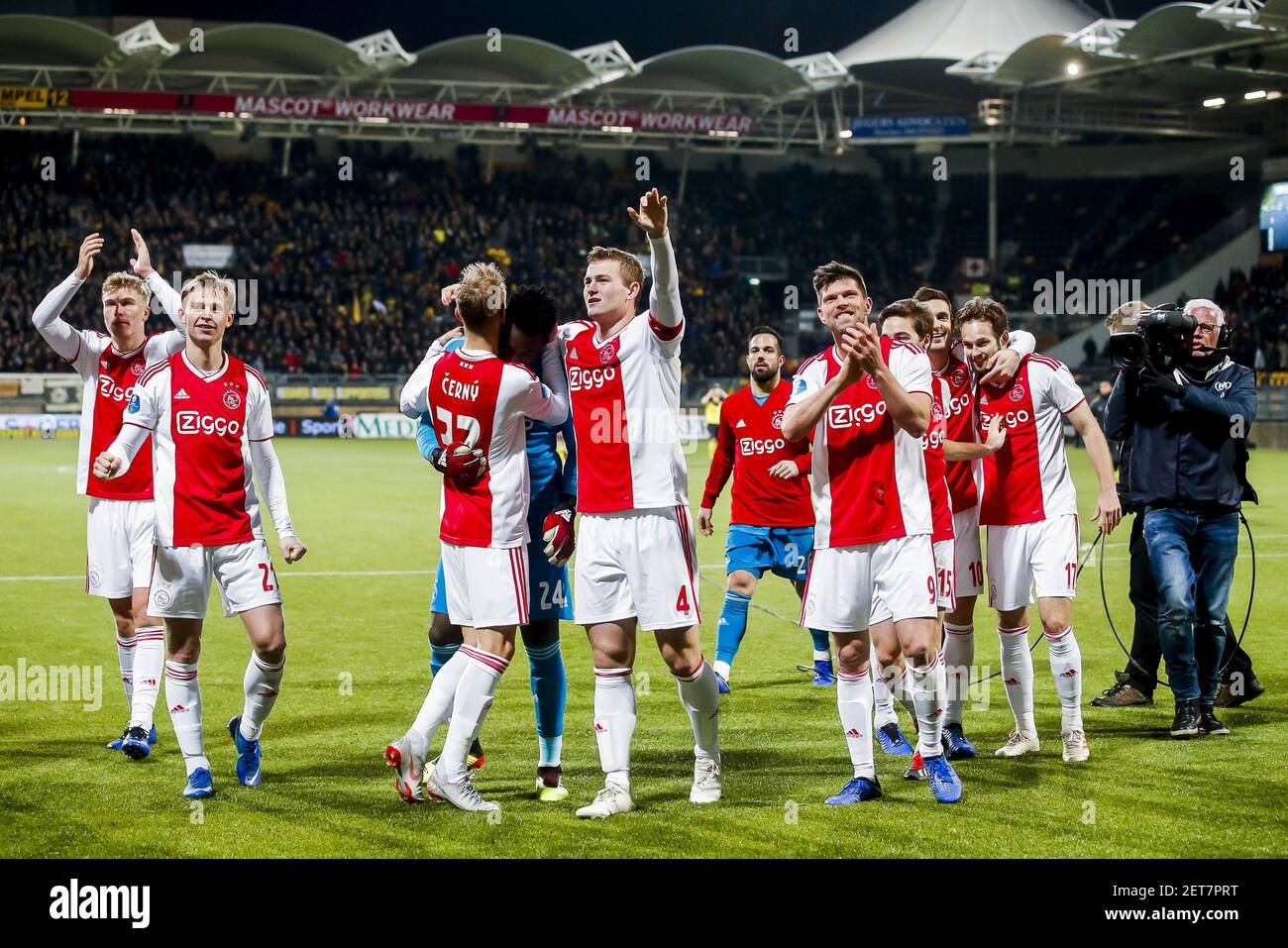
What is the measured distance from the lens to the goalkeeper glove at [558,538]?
20.0ft

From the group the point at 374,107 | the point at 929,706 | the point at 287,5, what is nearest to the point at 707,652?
the point at 929,706

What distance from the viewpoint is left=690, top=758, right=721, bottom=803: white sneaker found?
242 inches

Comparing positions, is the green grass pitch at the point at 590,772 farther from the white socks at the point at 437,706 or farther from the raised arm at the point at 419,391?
the raised arm at the point at 419,391

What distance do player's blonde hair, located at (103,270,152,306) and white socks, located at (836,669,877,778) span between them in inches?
163

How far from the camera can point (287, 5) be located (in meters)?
55.8

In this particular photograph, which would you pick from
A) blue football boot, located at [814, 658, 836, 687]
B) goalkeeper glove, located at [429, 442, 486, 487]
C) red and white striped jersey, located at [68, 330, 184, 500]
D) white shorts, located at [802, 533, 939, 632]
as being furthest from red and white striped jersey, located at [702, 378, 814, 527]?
red and white striped jersey, located at [68, 330, 184, 500]

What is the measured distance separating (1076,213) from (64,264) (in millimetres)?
33240

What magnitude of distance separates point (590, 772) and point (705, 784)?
2.73ft

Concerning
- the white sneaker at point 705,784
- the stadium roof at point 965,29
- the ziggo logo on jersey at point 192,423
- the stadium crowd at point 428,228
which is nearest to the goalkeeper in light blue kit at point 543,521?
the white sneaker at point 705,784

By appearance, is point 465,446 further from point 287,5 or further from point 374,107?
point 287,5

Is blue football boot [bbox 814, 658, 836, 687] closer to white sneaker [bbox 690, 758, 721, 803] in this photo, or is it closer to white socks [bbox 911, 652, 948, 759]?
white socks [bbox 911, 652, 948, 759]

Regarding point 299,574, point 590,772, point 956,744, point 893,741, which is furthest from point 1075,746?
point 299,574

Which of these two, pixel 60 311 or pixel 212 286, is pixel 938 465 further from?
pixel 60 311

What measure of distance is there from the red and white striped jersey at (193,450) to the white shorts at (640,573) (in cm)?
156
